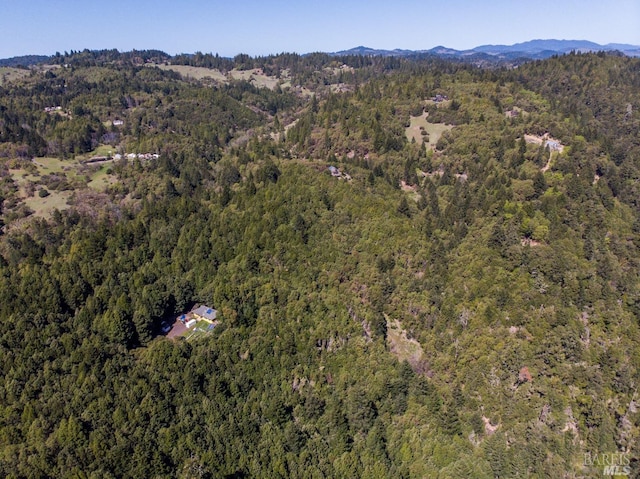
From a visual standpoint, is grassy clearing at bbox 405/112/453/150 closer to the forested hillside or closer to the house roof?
the forested hillside

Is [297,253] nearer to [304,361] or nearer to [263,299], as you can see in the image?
[263,299]

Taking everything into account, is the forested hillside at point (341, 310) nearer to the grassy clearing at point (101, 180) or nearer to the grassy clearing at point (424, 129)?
the grassy clearing at point (101, 180)

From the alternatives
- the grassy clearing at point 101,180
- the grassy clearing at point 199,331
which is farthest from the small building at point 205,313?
the grassy clearing at point 101,180

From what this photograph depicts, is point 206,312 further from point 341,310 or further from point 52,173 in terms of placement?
point 52,173

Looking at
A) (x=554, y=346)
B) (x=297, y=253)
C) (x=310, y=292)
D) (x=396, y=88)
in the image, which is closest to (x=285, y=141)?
(x=396, y=88)

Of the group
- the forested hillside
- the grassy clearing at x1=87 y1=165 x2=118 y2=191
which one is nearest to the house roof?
A: the forested hillside

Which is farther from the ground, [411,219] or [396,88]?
[396,88]

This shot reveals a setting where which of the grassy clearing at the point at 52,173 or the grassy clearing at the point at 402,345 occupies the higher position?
the grassy clearing at the point at 52,173
